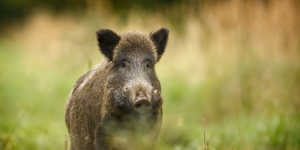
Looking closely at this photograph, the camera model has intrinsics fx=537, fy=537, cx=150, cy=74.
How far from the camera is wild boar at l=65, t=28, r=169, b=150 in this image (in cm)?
509

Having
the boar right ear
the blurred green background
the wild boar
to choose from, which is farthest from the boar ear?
the blurred green background

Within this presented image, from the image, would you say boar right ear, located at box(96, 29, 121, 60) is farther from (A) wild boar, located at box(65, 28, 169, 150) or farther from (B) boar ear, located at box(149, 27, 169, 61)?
(B) boar ear, located at box(149, 27, 169, 61)

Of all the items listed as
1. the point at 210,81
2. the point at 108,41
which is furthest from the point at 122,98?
the point at 210,81

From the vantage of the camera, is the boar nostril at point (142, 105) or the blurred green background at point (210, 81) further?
the blurred green background at point (210, 81)

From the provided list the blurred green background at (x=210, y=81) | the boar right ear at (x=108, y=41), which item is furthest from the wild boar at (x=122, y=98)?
the blurred green background at (x=210, y=81)

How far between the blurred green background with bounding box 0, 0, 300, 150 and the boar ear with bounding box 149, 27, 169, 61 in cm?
119

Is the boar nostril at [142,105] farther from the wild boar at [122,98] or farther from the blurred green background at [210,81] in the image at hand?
the blurred green background at [210,81]

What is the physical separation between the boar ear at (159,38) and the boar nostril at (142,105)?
4.00ft

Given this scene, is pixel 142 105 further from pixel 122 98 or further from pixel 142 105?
pixel 122 98

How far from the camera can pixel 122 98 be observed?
16.9 feet

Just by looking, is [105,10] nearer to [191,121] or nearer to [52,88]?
[52,88]

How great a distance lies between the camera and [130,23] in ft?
41.6

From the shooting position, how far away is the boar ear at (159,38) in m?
5.86

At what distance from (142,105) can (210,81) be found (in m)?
5.84
